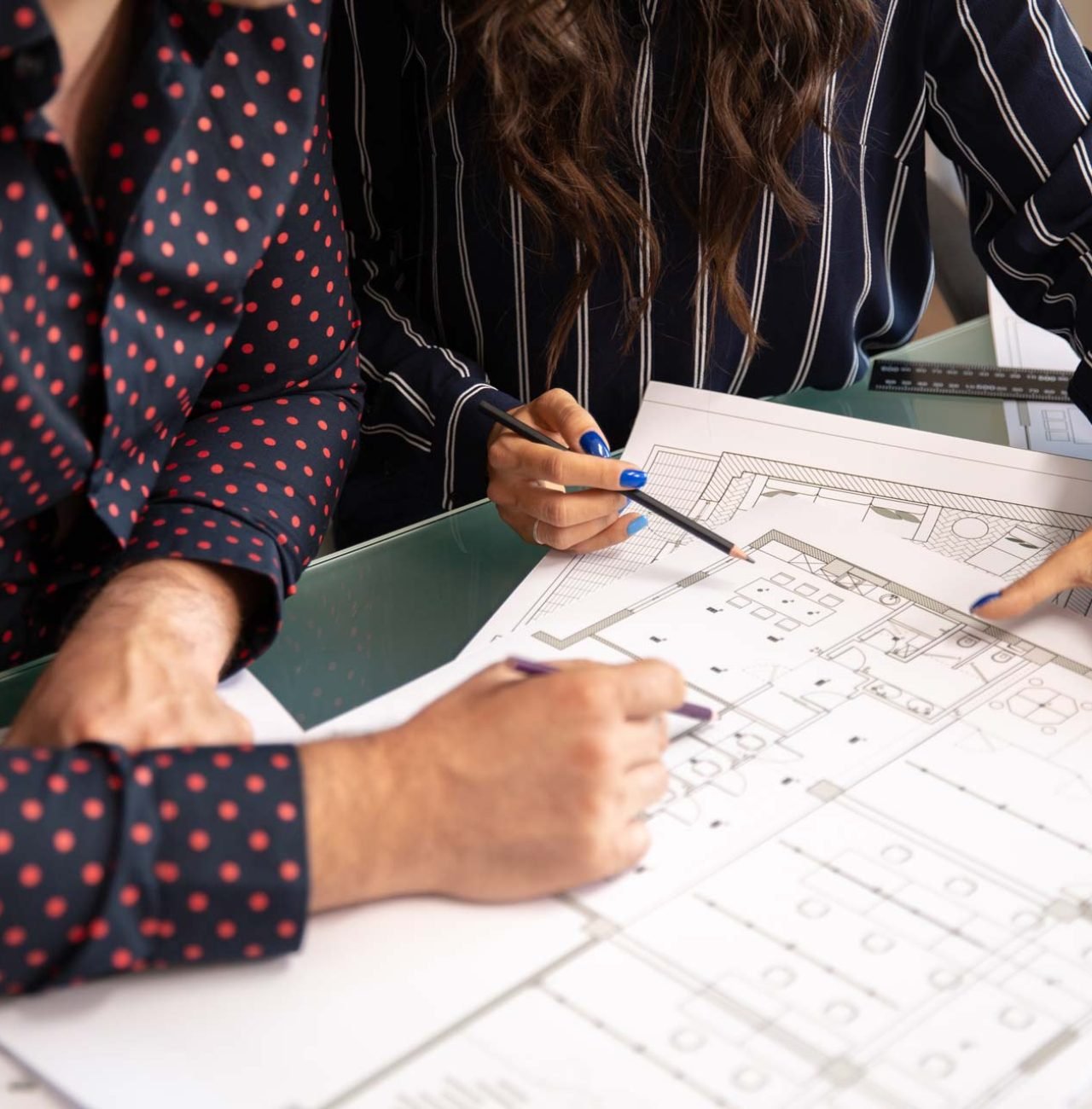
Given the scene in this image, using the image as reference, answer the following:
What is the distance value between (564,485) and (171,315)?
12.3 inches

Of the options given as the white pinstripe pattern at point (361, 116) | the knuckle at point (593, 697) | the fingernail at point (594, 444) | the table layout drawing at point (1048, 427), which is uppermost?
the white pinstripe pattern at point (361, 116)

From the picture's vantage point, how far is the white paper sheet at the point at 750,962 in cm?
53

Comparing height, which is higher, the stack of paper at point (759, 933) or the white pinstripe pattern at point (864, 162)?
the white pinstripe pattern at point (864, 162)

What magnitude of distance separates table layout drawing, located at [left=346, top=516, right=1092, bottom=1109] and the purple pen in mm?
11

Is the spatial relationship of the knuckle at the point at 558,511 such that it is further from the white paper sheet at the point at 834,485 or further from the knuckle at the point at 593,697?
the knuckle at the point at 593,697

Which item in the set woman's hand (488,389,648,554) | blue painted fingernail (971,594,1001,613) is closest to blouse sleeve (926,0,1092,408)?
blue painted fingernail (971,594,1001,613)

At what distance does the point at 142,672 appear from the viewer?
709 millimetres

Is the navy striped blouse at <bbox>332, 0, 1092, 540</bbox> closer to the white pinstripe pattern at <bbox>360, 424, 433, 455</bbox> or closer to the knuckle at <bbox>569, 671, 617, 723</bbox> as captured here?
the white pinstripe pattern at <bbox>360, 424, 433, 455</bbox>

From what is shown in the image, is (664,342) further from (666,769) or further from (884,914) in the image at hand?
(884,914)

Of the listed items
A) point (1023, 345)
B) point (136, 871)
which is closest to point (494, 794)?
point (136, 871)

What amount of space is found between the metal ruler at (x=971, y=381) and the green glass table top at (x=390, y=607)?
0.20ft

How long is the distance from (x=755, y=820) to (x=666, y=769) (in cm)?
6

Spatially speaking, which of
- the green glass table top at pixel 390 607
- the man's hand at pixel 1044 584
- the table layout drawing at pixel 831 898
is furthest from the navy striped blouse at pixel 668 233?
the table layout drawing at pixel 831 898

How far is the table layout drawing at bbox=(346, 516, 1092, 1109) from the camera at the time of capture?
531 mm
